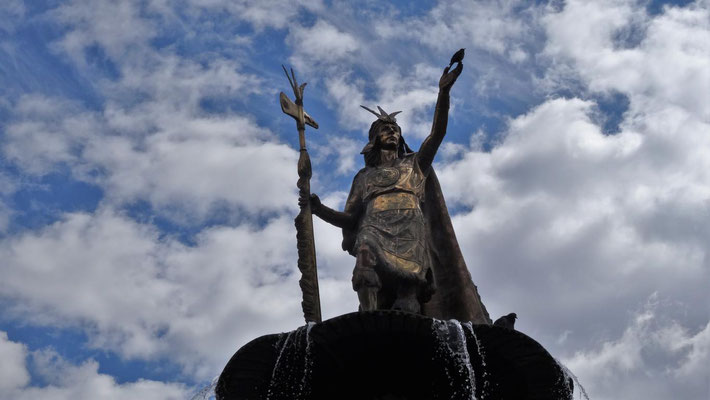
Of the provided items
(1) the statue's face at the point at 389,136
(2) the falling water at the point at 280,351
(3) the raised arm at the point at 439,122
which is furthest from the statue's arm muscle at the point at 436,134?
(2) the falling water at the point at 280,351

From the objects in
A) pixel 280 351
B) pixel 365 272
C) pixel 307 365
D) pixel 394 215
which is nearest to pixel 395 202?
pixel 394 215

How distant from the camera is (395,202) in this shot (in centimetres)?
1116

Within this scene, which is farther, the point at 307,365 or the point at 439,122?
the point at 439,122

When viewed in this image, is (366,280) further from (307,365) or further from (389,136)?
(389,136)

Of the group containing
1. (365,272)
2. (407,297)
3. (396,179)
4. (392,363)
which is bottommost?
(392,363)

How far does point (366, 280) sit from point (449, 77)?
301 centimetres

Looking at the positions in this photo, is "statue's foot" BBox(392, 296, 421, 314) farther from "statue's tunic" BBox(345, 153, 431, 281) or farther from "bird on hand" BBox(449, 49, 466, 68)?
"bird on hand" BBox(449, 49, 466, 68)

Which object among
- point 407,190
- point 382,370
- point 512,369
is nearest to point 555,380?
point 512,369

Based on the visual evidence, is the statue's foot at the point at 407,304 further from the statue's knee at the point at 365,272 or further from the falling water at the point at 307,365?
the falling water at the point at 307,365

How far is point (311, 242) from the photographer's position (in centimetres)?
1104

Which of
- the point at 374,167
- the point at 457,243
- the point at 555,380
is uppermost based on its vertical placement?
the point at 374,167

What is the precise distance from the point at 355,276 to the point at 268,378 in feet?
4.94

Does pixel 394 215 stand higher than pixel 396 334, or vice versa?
pixel 394 215

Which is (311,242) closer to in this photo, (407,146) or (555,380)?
(407,146)
